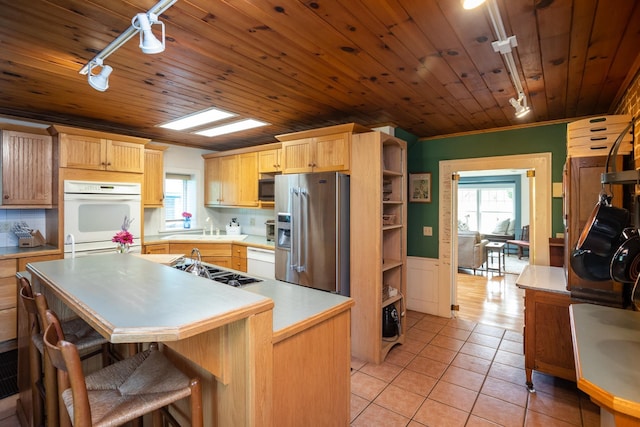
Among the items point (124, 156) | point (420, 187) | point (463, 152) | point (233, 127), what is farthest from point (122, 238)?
point (463, 152)

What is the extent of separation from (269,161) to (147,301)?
336 cm

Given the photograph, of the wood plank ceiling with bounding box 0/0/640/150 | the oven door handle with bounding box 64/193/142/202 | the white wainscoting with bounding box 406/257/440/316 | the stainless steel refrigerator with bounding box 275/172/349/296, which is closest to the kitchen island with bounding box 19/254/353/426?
the stainless steel refrigerator with bounding box 275/172/349/296

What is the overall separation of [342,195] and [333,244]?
1.57 feet

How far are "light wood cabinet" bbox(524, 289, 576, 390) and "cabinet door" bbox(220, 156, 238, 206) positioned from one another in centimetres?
395

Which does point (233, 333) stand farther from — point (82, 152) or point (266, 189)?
point (82, 152)

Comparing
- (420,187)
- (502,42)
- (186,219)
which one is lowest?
(186,219)

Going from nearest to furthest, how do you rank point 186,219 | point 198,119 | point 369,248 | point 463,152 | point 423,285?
point 369,248 → point 198,119 → point 463,152 → point 423,285 → point 186,219

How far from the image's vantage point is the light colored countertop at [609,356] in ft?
3.16

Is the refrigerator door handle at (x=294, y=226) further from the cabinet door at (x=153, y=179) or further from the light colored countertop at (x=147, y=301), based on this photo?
the cabinet door at (x=153, y=179)

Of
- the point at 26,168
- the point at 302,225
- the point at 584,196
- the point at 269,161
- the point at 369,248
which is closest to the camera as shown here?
the point at 584,196

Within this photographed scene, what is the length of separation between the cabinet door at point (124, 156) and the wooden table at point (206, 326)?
8.89ft

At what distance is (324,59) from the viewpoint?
2057mm

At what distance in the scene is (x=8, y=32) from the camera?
5.80 feet

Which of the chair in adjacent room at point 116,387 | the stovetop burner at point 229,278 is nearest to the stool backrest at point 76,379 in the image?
the chair in adjacent room at point 116,387
